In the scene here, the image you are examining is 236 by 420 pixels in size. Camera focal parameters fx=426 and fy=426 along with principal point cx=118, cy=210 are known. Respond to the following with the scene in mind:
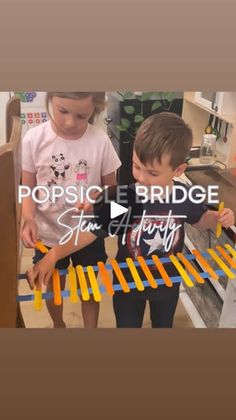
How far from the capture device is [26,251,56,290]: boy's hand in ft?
2.34

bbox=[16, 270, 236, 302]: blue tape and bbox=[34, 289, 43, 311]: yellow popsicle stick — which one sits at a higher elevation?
bbox=[16, 270, 236, 302]: blue tape

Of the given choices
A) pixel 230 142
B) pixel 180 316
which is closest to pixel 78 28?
pixel 230 142

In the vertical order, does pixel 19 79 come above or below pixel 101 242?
above

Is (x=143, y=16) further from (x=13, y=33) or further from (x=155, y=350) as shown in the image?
(x=155, y=350)

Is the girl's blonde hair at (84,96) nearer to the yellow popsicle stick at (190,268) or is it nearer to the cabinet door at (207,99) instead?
the cabinet door at (207,99)

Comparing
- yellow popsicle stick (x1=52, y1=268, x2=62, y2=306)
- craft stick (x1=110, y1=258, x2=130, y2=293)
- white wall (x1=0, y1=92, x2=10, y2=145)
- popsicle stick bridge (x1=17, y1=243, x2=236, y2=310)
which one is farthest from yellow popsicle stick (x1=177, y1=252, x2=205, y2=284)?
white wall (x1=0, y1=92, x2=10, y2=145)

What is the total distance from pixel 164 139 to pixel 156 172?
0.18 ft

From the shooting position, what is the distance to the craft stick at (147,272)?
73 cm

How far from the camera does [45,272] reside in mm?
715

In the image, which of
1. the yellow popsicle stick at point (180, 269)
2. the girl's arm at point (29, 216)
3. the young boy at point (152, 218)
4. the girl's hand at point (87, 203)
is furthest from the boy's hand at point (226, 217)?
the girl's arm at point (29, 216)

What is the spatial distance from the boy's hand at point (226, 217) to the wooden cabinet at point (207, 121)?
7cm

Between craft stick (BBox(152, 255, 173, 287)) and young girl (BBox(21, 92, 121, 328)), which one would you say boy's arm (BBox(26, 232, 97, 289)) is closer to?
young girl (BBox(21, 92, 121, 328))

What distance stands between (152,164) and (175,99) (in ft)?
0.35

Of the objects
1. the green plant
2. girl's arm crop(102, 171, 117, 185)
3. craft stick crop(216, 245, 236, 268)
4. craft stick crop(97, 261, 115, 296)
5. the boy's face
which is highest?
the green plant
